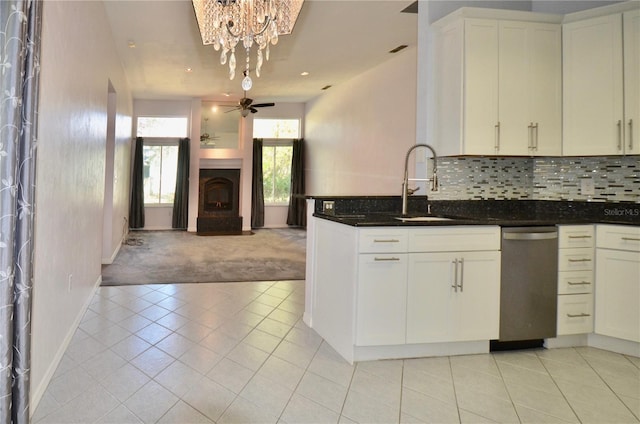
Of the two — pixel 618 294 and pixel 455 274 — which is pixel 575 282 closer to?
pixel 618 294

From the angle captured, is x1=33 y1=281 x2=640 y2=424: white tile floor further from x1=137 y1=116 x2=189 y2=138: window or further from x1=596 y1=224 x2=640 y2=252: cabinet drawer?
x1=137 y1=116 x2=189 y2=138: window

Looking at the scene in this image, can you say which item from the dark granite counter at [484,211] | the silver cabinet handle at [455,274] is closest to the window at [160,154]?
the dark granite counter at [484,211]

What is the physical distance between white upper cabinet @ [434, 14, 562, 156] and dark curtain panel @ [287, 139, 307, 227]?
6833 mm

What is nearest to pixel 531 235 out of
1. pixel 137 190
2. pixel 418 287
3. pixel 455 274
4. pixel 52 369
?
pixel 455 274

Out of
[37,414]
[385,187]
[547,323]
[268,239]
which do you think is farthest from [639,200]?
[268,239]

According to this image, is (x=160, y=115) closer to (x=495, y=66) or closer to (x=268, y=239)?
(x=268, y=239)

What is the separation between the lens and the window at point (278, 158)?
385 inches

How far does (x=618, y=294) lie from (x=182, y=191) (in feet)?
28.0

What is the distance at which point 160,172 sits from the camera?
9.19m

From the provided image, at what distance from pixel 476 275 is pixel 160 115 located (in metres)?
8.74

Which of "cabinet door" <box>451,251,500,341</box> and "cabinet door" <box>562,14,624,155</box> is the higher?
"cabinet door" <box>562,14,624,155</box>

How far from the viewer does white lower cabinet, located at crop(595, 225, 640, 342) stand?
2531 millimetres

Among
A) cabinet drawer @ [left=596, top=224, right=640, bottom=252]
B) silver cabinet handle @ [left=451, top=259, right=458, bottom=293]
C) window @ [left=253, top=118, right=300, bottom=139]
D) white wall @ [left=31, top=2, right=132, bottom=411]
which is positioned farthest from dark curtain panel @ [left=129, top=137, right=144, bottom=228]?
cabinet drawer @ [left=596, top=224, right=640, bottom=252]

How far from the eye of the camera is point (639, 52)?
2.71m
